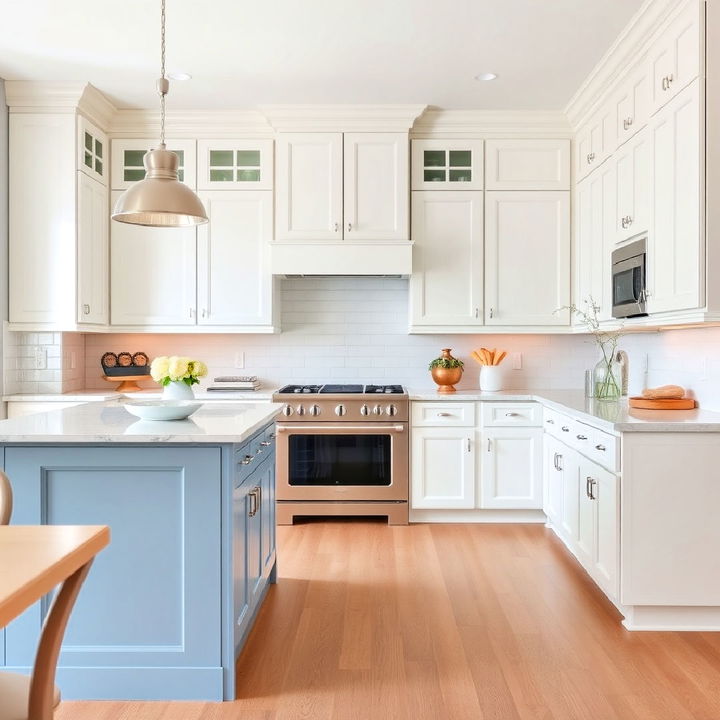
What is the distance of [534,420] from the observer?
172 inches

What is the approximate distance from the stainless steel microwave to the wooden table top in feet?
9.11

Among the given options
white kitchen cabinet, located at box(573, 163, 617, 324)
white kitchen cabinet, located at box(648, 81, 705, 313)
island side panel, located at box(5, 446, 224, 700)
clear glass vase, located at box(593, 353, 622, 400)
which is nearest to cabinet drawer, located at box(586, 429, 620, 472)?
white kitchen cabinet, located at box(648, 81, 705, 313)

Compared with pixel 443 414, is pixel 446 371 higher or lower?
higher

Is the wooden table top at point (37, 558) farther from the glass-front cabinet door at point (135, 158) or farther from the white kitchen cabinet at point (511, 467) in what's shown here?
A: the glass-front cabinet door at point (135, 158)

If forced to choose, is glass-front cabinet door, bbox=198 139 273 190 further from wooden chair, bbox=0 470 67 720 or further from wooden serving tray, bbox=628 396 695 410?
wooden chair, bbox=0 470 67 720

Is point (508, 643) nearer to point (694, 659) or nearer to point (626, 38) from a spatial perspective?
point (694, 659)

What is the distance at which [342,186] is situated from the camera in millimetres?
4465

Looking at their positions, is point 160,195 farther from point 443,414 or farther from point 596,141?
point 596,141

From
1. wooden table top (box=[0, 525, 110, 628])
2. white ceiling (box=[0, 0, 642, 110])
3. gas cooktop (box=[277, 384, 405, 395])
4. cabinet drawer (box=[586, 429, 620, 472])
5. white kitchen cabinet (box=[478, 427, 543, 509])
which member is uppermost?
white ceiling (box=[0, 0, 642, 110])

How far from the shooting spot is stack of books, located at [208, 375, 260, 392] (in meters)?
4.63

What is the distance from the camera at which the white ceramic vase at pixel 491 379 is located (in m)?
4.65

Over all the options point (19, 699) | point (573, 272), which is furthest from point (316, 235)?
point (19, 699)

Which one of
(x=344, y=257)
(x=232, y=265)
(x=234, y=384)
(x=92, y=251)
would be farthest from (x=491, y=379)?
(x=92, y=251)

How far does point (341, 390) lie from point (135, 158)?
219cm
